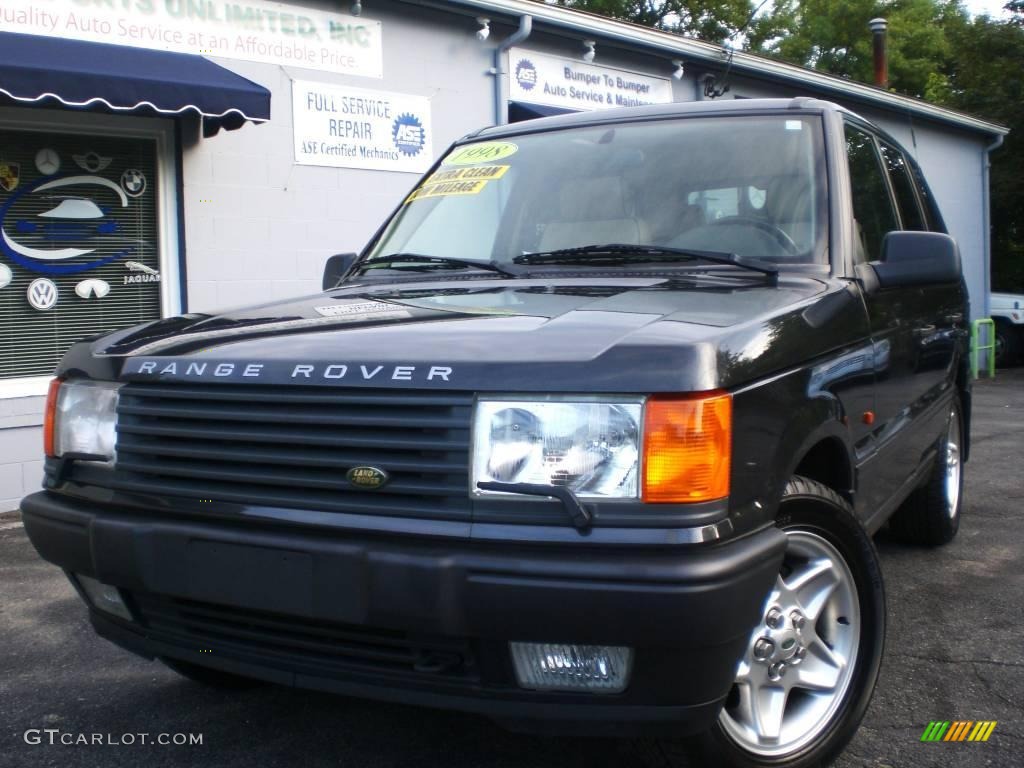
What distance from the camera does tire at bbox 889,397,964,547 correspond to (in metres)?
4.82

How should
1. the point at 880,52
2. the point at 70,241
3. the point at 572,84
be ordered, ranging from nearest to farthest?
the point at 70,241 < the point at 572,84 < the point at 880,52

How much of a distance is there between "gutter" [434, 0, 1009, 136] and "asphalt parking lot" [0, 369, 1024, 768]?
6.57m

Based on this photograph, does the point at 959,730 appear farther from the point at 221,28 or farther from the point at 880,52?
the point at 880,52

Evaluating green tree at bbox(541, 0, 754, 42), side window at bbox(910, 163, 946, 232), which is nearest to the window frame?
side window at bbox(910, 163, 946, 232)

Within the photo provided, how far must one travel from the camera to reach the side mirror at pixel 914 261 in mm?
3250

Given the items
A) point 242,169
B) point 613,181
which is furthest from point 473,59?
point 613,181

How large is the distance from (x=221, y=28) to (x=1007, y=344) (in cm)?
1447

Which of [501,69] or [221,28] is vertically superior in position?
[501,69]

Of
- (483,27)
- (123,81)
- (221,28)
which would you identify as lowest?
(123,81)

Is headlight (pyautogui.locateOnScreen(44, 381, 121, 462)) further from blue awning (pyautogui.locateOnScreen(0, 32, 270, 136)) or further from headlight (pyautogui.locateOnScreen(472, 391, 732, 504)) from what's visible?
blue awning (pyautogui.locateOnScreen(0, 32, 270, 136))

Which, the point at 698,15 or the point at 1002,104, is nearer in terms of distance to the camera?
the point at 1002,104

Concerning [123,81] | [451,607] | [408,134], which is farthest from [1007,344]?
[451,607]

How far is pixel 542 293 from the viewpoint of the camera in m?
2.86

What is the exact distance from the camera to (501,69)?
965 cm
